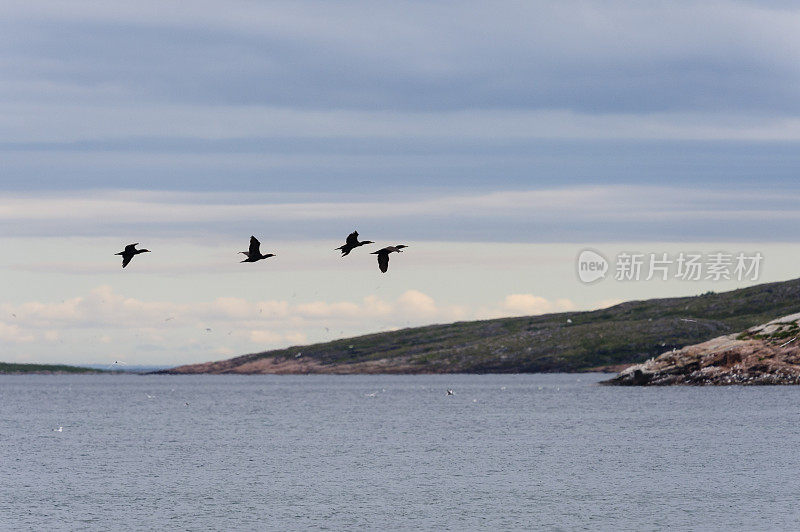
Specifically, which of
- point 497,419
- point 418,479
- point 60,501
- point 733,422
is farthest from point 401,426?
point 60,501

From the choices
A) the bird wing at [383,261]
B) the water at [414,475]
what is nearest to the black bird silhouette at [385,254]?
the bird wing at [383,261]

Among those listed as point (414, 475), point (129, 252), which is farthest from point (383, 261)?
point (414, 475)

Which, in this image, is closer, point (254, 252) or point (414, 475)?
point (254, 252)

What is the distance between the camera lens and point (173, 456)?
120250mm

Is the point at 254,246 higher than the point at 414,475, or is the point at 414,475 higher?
the point at 254,246

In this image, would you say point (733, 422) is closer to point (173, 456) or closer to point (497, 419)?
point (497, 419)

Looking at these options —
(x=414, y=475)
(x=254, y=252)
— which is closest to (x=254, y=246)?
(x=254, y=252)

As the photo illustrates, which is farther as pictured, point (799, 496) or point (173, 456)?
point (173, 456)

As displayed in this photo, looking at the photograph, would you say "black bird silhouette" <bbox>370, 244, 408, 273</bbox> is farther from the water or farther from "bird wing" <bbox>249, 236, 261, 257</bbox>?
the water

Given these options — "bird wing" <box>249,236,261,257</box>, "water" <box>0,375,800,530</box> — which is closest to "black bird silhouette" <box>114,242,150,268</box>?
"bird wing" <box>249,236,261,257</box>

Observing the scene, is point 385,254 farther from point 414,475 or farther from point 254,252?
point 414,475

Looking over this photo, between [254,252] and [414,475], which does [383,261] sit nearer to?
[254,252]

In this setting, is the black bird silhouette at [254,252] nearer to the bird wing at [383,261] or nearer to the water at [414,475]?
the bird wing at [383,261]

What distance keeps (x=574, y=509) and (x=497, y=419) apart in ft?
329
